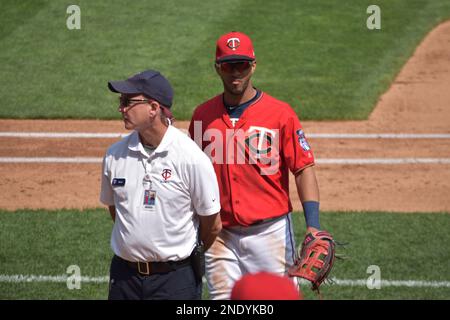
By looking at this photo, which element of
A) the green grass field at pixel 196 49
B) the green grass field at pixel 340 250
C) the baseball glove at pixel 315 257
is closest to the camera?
the baseball glove at pixel 315 257

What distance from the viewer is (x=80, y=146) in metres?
11.8

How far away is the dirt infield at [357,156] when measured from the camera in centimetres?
1002

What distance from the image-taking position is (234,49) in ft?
18.5

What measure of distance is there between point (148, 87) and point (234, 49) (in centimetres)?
83

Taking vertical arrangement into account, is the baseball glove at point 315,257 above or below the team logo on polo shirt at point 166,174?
below

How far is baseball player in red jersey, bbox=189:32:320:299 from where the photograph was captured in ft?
18.4

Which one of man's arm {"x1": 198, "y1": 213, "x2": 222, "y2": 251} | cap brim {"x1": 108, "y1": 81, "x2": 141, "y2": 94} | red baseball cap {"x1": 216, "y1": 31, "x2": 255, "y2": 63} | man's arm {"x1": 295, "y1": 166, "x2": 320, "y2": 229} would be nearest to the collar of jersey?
cap brim {"x1": 108, "y1": 81, "x2": 141, "y2": 94}

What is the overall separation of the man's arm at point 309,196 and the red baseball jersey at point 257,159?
60 mm

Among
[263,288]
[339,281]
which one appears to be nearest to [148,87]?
[263,288]

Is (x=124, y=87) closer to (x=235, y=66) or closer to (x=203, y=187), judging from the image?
(x=203, y=187)

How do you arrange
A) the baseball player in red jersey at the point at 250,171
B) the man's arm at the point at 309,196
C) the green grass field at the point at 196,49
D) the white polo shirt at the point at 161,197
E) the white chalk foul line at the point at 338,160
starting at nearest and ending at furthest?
the white polo shirt at the point at 161,197
the man's arm at the point at 309,196
the baseball player in red jersey at the point at 250,171
the white chalk foul line at the point at 338,160
the green grass field at the point at 196,49

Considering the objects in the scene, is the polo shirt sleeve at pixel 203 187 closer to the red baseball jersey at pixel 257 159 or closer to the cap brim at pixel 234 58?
the red baseball jersey at pixel 257 159

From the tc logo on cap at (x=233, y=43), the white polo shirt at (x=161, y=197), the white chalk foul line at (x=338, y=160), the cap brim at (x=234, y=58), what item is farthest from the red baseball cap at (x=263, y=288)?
the white chalk foul line at (x=338, y=160)
